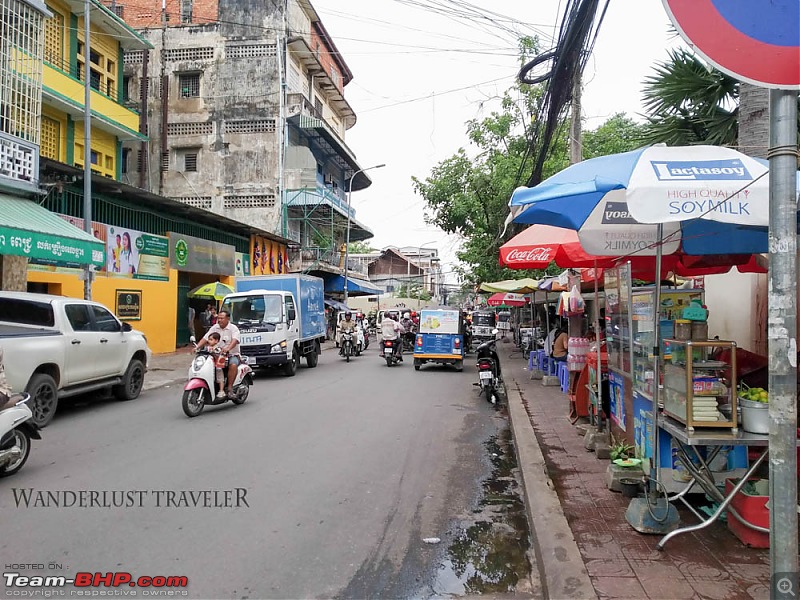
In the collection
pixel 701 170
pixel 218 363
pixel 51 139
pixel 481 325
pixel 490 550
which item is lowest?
pixel 490 550

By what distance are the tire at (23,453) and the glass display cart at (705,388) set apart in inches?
249

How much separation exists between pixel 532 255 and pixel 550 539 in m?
4.75

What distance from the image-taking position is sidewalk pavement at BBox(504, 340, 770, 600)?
3.49 meters

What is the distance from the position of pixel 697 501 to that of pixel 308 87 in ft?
106

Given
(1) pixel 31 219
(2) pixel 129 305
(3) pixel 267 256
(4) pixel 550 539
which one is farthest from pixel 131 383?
(3) pixel 267 256

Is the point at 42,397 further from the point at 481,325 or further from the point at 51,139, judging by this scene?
the point at 481,325

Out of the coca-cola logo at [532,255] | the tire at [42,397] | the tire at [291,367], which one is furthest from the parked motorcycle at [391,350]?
the tire at [42,397]

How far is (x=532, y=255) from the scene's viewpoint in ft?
27.0

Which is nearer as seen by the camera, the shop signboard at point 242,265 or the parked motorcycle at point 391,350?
the parked motorcycle at point 391,350

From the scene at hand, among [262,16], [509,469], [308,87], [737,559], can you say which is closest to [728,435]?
[737,559]

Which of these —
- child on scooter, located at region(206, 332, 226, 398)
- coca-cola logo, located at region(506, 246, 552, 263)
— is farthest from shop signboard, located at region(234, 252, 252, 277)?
coca-cola logo, located at region(506, 246, 552, 263)

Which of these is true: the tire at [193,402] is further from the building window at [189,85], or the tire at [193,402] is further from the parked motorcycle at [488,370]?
the building window at [189,85]

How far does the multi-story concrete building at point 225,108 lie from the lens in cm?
2917

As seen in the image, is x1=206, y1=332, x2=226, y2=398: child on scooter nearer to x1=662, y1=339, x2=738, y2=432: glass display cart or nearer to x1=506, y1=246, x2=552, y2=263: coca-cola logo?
x1=506, y1=246, x2=552, y2=263: coca-cola logo
